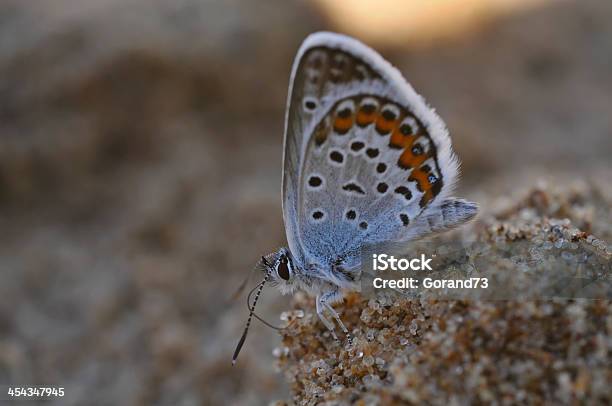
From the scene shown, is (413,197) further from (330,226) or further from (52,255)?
(52,255)

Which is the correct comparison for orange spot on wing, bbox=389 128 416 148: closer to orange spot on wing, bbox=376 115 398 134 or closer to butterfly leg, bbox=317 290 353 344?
orange spot on wing, bbox=376 115 398 134

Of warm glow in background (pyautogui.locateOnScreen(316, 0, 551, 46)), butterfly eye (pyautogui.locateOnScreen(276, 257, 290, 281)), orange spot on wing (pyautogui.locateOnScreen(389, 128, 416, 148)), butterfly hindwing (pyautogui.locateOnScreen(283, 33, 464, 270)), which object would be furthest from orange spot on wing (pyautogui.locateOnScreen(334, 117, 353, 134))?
warm glow in background (pyautogui.locateOnScreen(316, 0, 551, 46))

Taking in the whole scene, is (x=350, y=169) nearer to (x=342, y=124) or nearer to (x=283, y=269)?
(x=342, y=124)

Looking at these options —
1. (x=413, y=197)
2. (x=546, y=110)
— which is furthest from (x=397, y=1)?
(x=413, y=197)

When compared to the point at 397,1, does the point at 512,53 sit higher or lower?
lower

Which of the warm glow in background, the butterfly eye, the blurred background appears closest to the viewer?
the butterfly eye

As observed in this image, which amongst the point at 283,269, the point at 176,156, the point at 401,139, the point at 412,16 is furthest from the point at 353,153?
the point at 412,16

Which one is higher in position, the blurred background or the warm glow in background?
the warm glow in background

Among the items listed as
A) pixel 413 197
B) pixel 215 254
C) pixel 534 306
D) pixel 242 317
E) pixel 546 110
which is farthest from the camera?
pixel 546 110
